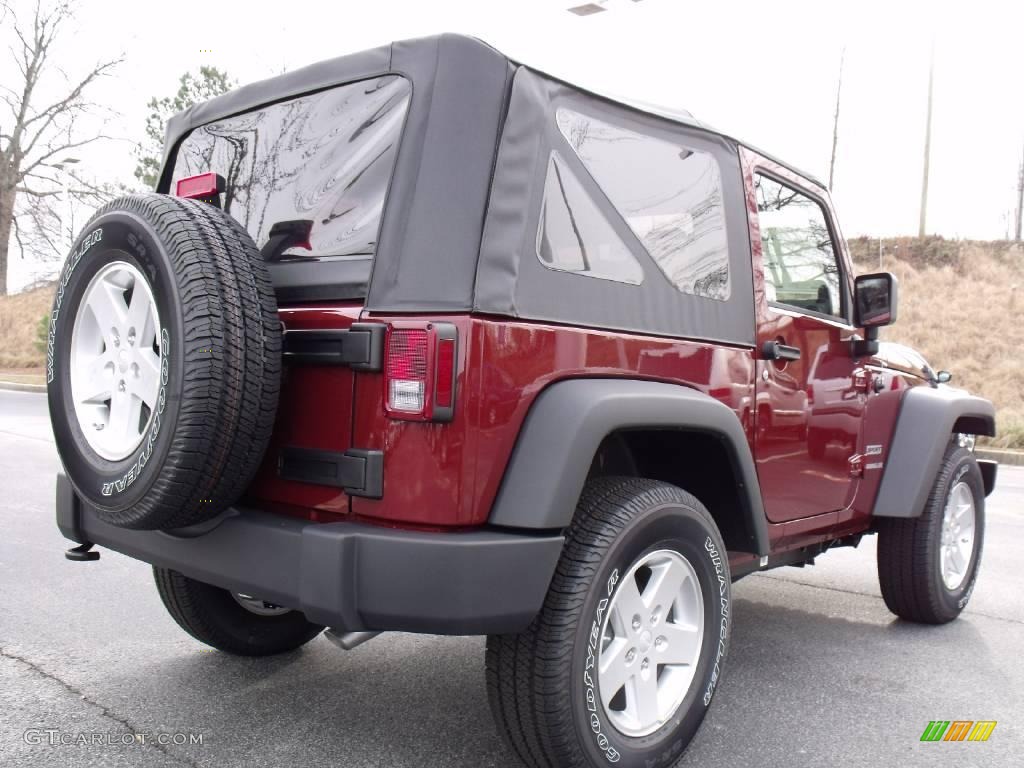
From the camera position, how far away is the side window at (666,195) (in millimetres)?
2555

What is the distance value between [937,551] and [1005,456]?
363 inches

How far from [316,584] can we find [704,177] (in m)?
1.82

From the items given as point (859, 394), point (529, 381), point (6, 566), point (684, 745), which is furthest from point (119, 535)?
point (859, 394)

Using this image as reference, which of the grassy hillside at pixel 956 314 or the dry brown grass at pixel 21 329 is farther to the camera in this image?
the dry brown grass at pixel 21 329

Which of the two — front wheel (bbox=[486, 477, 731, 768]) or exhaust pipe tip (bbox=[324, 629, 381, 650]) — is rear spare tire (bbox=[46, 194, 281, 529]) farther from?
front wheel (bbox=[486, 477, 731, 768])

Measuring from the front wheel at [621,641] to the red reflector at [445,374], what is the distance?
1.68ft

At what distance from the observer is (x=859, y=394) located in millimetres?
3637

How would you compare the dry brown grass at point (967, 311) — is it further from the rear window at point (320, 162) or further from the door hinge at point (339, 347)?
the door hinge at point (339, 347)

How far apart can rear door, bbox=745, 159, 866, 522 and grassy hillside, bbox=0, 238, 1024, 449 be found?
417 inches

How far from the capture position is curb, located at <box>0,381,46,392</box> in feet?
62.3

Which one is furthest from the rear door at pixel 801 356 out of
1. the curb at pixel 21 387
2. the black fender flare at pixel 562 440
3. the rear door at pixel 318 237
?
the curb at pixel 21 387

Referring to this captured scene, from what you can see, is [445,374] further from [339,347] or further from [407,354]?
[339,347]

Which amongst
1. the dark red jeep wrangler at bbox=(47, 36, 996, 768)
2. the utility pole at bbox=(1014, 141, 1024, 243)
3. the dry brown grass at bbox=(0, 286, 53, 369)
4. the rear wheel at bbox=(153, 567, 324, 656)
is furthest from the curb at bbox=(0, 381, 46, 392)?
the utility pole at bbox=(1014, 141, 1024, 243)

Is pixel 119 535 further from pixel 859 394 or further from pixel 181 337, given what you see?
pixel 859 394
